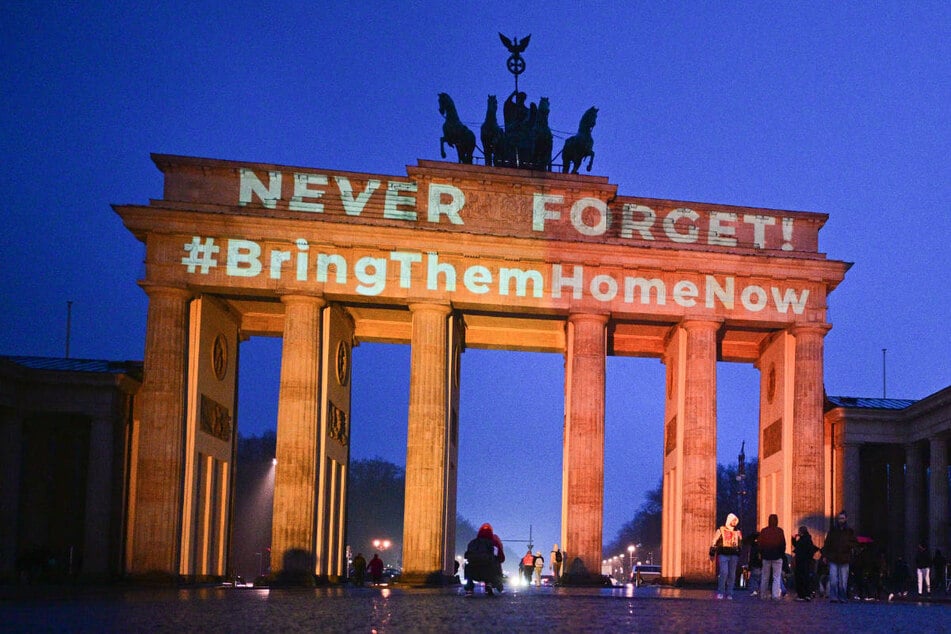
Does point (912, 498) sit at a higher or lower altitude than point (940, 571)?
higher

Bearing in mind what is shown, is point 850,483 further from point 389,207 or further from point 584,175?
point 389,207

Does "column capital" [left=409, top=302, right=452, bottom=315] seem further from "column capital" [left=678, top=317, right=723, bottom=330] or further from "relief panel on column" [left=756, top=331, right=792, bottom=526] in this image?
"relief panel on column" [left=756, top=331, right=792, bottom=526]

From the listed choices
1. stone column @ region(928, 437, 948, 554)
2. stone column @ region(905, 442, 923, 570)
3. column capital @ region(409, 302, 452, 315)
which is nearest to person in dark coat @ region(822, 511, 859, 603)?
column capital @ region(409, 302, 452, 315)

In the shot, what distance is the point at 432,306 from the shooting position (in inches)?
1672

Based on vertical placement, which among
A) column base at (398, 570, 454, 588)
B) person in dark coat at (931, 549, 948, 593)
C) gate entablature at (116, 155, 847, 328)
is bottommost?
column base at (398, 570, 454, 588)

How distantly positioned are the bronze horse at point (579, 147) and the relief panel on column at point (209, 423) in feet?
44.2

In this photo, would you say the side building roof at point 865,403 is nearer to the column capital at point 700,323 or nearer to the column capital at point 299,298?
the column capital at point 700,323

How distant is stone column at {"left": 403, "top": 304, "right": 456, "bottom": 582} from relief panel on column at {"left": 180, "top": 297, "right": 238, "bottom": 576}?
23.2ft

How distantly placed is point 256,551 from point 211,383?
176 feet

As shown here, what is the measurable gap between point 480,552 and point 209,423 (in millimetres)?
21573

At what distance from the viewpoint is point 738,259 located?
143 feet

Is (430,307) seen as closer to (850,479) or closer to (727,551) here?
(727,551)

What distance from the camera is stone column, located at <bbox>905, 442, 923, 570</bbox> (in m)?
48.2

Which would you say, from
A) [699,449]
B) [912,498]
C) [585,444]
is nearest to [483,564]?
[585,444]
